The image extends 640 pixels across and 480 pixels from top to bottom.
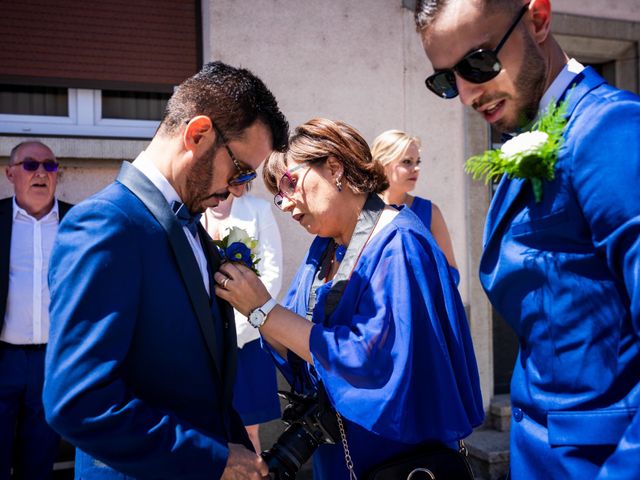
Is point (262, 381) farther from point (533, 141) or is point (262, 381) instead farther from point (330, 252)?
point (533, 141)

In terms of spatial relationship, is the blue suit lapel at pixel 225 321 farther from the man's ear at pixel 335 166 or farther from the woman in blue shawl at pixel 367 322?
the man's ear at pixel 335 166

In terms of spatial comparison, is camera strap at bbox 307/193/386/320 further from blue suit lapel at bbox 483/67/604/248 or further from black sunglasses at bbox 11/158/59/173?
black sunglasses at bbox 11/158/59/173

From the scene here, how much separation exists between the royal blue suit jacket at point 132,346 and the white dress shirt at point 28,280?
2.66 metres

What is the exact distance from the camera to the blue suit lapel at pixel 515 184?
1.46m

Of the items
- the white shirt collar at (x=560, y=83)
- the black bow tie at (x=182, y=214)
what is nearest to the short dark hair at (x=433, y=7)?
the white shirt collar at (x=560, y=83)

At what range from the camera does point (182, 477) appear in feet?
5.53

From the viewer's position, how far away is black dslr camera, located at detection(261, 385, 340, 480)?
2227mm

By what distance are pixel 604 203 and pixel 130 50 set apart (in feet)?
15.0

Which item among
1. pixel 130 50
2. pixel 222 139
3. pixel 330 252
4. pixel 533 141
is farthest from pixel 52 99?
pixel 533 141

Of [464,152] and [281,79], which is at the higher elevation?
[281,79]

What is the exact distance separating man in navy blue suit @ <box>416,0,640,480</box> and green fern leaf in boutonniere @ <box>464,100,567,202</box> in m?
0.02

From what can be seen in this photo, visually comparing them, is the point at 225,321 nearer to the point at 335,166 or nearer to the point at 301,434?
the point at 301,434

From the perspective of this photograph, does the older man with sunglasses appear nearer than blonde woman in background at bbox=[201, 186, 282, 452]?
No

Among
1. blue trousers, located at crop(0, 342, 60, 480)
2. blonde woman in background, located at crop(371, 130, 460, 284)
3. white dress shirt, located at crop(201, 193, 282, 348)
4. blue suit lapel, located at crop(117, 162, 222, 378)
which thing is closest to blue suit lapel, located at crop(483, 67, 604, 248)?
blue suit lapel, located at crop(117, 162, 222, 378)
